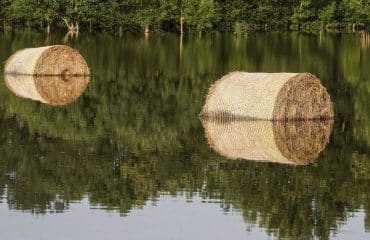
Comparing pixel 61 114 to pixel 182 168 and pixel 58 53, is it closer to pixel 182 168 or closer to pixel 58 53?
pixel 182 168

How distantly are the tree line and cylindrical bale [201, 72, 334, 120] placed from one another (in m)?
64.6

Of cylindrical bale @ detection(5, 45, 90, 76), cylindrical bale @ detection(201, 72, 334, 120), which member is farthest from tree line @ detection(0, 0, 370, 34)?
cylindrical bale @ detection(201, 72, 334, 120)

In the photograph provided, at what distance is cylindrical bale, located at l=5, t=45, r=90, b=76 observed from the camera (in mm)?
40000

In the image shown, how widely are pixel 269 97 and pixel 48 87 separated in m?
12.6

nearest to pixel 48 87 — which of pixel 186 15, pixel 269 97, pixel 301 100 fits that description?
pixel 269 97

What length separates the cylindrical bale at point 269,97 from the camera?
24.7 meters

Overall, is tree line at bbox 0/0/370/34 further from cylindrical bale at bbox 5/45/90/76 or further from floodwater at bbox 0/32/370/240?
floodwater at bbox 0/32/370/240

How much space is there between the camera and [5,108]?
92.7 feet

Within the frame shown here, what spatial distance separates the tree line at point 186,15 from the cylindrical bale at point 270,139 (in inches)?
2599

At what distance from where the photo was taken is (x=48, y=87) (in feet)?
116

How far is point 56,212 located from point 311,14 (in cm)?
9283

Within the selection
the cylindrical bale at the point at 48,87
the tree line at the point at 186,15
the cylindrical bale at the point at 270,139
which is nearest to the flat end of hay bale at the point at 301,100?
the cylindrical bale at the point at 270,139

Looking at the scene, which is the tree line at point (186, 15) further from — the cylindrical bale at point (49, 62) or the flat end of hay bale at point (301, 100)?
the flat end of hay bale at point (301, 100)

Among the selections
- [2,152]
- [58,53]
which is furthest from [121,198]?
[58,53]
